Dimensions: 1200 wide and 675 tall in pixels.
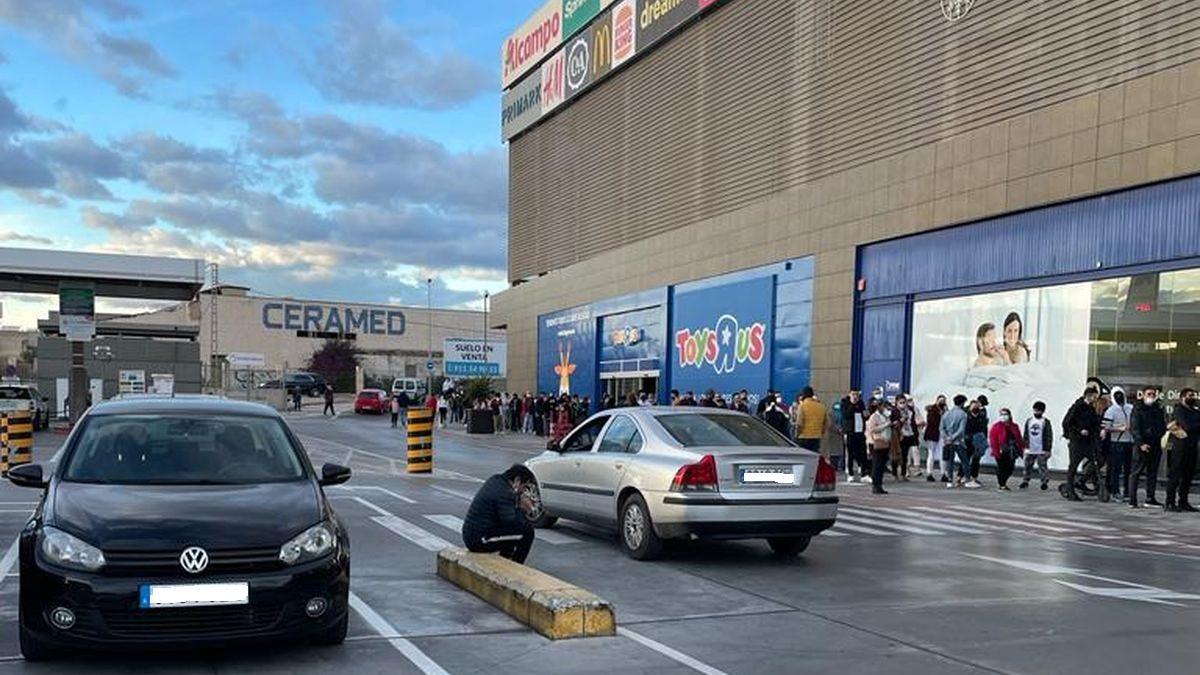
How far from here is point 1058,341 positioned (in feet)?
70.4

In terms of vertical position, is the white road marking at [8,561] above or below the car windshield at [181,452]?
below

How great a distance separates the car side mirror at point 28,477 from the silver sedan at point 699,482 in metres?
5.17

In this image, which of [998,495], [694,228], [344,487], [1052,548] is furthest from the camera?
[694,228]

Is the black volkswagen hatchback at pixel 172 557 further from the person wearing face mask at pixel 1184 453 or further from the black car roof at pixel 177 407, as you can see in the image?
the person wearing face mask at pixel 1184 453

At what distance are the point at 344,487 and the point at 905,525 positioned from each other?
862cm

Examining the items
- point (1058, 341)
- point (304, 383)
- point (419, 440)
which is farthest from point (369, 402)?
point (1058, 341)

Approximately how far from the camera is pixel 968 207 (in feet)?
77.2

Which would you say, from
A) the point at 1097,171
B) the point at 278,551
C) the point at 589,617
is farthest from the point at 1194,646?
the point at 1097,171

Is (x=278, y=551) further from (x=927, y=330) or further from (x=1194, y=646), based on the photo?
(x=927, y=330)

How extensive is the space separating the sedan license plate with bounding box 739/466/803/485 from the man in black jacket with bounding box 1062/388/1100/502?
29.9 ft

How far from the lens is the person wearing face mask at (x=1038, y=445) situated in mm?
19328

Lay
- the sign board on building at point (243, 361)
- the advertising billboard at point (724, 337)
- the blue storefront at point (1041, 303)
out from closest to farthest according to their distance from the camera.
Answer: the blue storefront at point (1041, 303) < the advertising billboard at point (724, 337) < the sign board on building at point (243, 361)

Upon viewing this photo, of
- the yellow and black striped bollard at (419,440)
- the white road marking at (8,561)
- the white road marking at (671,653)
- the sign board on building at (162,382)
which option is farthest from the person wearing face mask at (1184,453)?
the sign board on building at (162,382)

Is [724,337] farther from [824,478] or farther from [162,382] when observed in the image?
[824,478]
